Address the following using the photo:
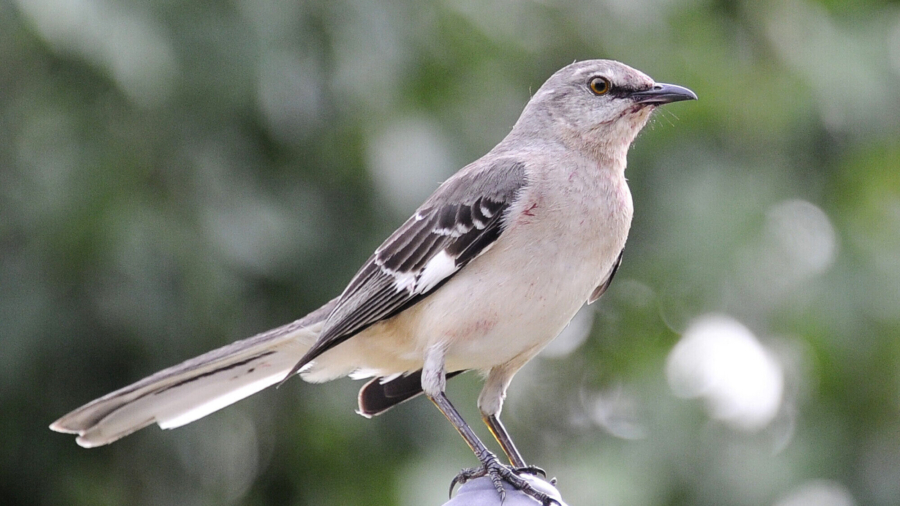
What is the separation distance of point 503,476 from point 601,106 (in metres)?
1.60

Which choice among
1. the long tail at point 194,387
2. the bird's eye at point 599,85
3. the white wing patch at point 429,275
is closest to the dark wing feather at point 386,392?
the long tail at point 194,387

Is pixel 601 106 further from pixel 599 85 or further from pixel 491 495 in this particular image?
pixel 491 495

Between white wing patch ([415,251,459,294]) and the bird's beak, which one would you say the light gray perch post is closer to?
white wing patch ([415,251,459,294])

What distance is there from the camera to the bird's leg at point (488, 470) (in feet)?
8.12

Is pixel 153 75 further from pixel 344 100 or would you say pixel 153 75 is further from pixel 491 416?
pixel 491 416

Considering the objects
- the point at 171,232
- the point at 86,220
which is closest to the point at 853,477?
the point at 171,232

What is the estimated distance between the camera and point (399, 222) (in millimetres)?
4273

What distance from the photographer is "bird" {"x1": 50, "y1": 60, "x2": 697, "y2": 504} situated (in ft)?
10.4

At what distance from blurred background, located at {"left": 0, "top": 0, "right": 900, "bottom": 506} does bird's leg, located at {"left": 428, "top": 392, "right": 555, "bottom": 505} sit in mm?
765

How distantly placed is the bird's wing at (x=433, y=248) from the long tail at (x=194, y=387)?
25cm

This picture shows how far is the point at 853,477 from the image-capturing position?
4332 mm

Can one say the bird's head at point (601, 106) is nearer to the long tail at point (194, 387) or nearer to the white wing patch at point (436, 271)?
the white wing patch at point (436, 271)

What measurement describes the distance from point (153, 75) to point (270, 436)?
1992 millimetres

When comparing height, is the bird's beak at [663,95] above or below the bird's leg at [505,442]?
above
